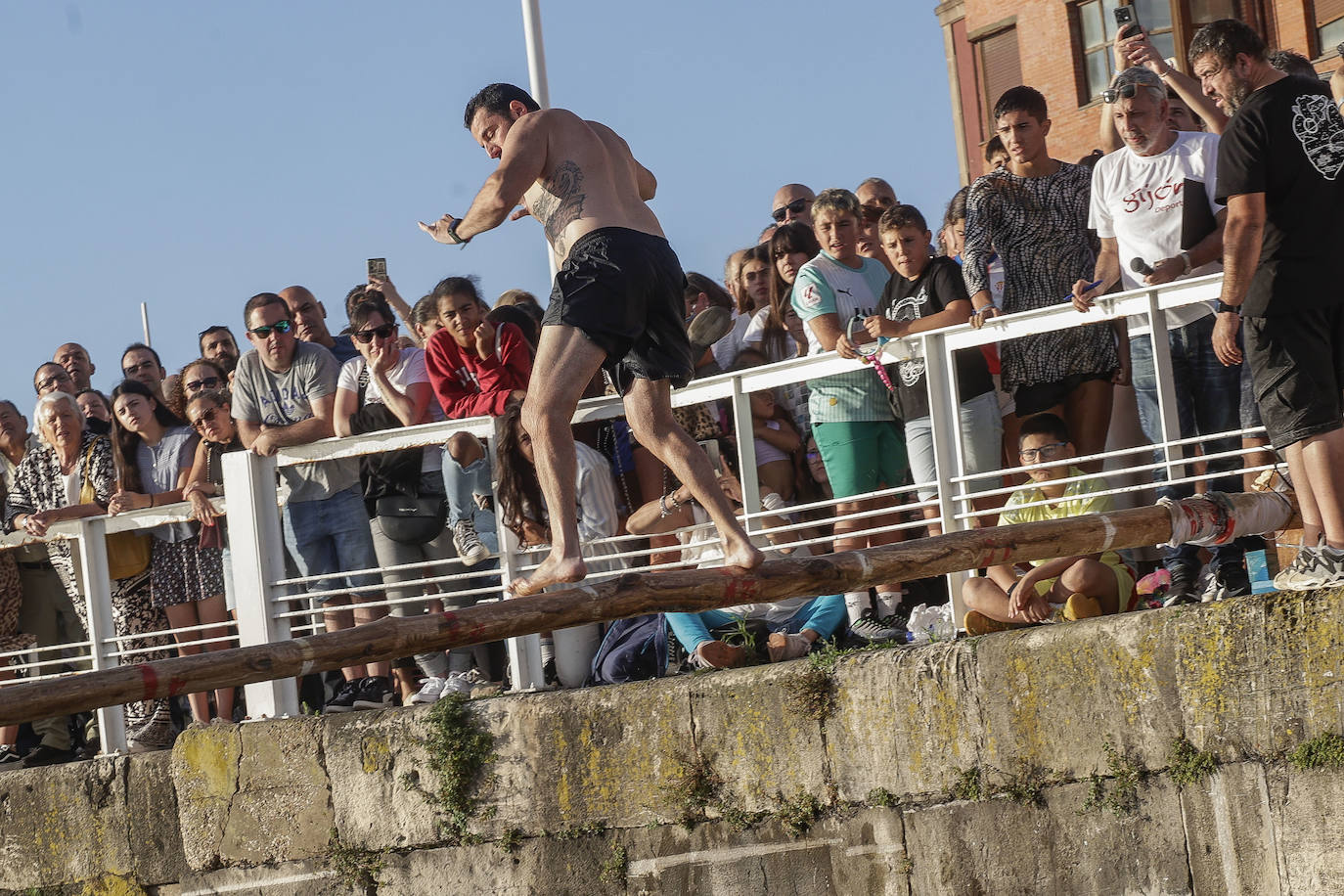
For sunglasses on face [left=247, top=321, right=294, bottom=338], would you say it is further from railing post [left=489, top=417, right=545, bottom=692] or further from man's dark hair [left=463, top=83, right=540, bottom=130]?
man's dark hair [left=463, top=83, right=540, bottom=130]

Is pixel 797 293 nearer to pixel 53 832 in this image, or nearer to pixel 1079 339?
pixel 1079 339

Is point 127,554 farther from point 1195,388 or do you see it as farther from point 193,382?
point 1195,388

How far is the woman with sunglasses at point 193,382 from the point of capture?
9.25 m

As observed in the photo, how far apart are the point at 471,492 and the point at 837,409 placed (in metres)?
1.56

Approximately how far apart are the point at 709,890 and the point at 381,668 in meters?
2.59

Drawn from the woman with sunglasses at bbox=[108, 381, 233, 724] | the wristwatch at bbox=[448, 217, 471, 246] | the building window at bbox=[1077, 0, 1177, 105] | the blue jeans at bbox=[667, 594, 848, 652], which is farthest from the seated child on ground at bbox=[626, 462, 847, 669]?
the building window at bbox=[1077, 0, 1177, 105]

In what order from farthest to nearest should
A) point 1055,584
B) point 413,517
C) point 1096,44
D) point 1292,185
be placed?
1. point 1096,44
2. point 413,517
3. point 1055,584
4. point 1292,185

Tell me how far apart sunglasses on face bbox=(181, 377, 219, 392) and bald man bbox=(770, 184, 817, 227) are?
319 centimetres

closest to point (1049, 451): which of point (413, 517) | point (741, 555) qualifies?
point (741, 555)

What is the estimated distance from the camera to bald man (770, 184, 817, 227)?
363 inches

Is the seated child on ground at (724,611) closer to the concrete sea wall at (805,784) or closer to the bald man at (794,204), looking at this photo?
the concrete sea wall at (805,784)

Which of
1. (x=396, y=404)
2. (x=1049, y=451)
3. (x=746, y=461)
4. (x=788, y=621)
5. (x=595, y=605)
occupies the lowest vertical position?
(x=788, y=621)

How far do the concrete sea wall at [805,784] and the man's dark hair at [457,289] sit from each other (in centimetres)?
189

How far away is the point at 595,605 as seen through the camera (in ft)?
15.5
